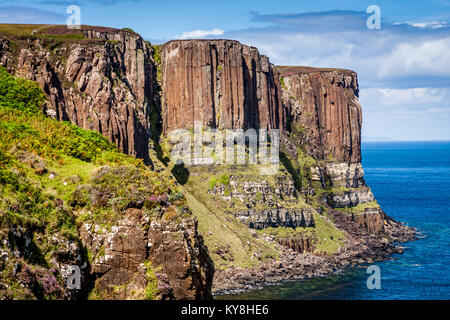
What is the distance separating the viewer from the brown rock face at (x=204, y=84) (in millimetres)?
145625

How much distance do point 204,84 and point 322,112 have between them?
4956 centimetres

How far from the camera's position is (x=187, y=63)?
146 m

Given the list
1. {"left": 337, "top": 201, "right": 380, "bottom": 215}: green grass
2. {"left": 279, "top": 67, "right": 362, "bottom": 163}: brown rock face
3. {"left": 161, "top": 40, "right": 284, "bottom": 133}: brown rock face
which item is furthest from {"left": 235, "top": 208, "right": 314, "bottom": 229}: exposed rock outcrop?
{"left": 279, "top": 67, "right": 362, "bottom": 163}: brown rock face

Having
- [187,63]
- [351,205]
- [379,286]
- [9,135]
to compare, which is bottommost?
[379,286]

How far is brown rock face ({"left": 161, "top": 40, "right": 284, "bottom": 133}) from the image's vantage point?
478ft

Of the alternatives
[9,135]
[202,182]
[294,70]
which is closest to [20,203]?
[9,135]

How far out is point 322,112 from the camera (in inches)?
7239

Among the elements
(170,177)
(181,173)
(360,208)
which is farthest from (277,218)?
(360,208)

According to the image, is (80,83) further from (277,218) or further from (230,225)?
(277,218)

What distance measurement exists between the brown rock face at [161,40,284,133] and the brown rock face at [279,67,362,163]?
33737 millimetres
